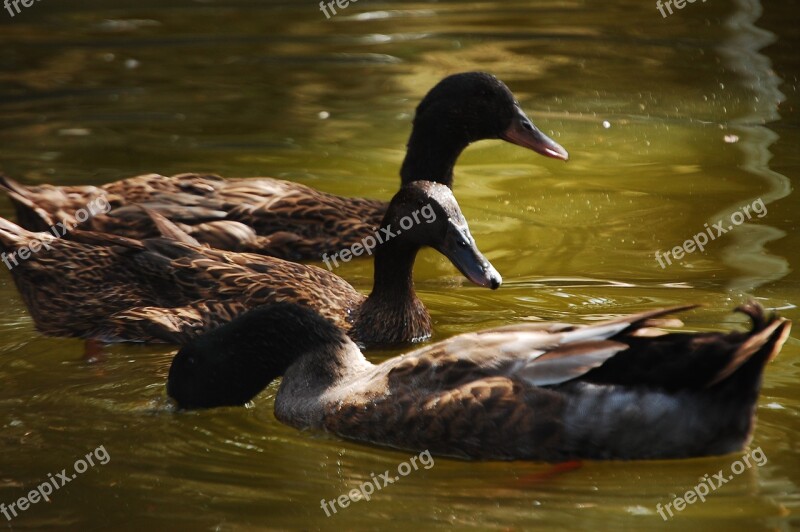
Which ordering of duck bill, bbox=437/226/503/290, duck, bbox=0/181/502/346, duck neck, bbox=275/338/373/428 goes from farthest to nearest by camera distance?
duck, bbox=0/181/502/346 → duck bill, bbox=437/226/503/290 → duck neck, bbox=275/338/373/428

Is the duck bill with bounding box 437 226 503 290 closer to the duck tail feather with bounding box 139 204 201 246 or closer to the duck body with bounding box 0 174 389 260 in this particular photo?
the duck tail feather with bounding box 139 204 201 246

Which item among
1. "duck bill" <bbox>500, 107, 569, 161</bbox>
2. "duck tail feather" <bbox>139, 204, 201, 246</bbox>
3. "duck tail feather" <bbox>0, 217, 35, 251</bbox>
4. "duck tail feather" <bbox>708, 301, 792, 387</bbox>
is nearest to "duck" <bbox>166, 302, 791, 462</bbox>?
"duck tail feather" <bbox>708, 301, 792, 387</bbox>

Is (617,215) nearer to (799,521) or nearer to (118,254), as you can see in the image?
(118,254)

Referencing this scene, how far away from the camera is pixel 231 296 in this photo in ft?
30.7

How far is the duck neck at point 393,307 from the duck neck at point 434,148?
204 centimetres

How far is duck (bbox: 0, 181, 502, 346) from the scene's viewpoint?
9102mm

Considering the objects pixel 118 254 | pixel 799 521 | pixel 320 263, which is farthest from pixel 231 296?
pixel 799 521

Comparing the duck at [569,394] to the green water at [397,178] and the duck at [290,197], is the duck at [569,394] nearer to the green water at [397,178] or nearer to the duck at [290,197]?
the green water at [397,178]

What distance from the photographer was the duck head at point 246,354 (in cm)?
777

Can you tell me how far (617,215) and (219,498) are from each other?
5.83 meters

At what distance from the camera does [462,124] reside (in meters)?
11.2

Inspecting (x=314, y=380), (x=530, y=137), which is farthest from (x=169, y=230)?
(x=314, y=380)

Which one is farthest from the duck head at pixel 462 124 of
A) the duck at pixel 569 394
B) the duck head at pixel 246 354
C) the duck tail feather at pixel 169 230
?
the duck at pixel 569 394

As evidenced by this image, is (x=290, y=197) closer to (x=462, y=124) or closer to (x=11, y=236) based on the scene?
(x=462, y=124)
